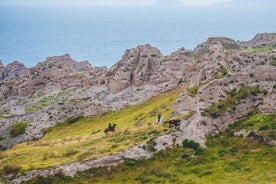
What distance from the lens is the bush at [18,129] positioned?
66750 mm

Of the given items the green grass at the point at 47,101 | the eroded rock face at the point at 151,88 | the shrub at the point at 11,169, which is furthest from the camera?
the green grass at the point at 47,101

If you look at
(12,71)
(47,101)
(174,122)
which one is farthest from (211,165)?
(12,71)

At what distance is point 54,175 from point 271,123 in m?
20.0

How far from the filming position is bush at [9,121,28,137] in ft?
219

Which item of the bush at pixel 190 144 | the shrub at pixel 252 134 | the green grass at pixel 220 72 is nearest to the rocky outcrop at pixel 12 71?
the green grass at pixel 220 72

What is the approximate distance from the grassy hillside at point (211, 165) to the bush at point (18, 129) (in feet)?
114

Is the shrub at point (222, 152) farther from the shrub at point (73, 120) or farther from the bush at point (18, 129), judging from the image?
the bush at point (18, 129)

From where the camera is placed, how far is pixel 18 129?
67.2 m

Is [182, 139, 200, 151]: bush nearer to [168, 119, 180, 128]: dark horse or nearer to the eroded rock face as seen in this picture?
the eroded rock face

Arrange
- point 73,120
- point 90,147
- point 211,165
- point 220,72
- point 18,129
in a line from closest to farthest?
point 211,165 → point 90,147 → point 220,72 → point 18,129 → point 73,120

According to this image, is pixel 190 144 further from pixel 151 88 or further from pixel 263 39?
pixel 263 39

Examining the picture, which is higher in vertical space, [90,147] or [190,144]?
[190,144]

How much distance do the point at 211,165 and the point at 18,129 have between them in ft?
140

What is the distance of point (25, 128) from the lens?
6769 cm
